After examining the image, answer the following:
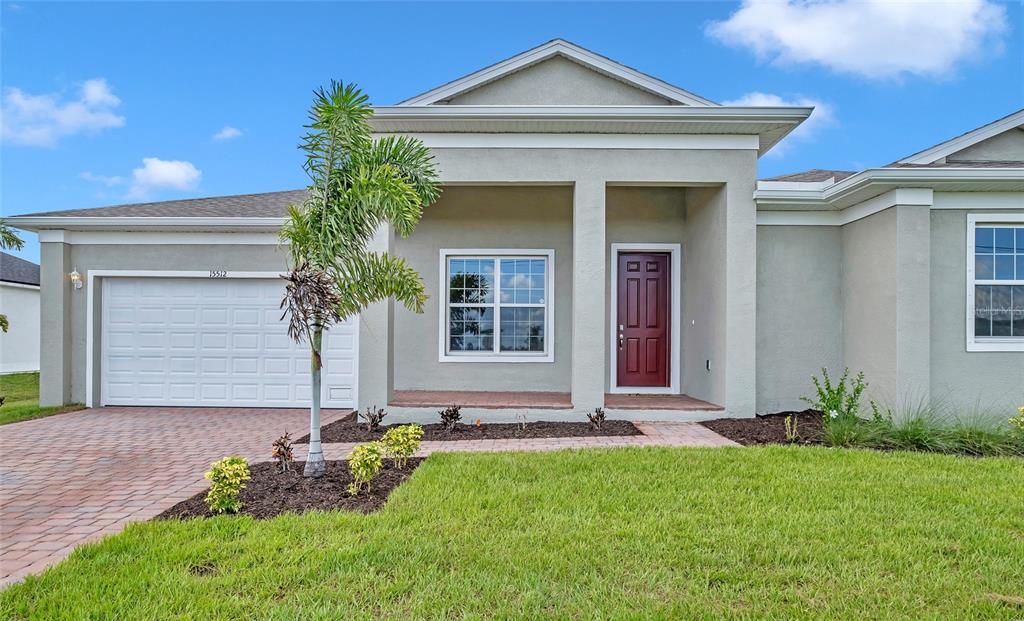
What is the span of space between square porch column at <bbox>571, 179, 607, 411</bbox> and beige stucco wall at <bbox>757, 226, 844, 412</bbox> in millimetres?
2549

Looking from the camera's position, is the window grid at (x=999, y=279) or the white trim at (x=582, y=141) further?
the white trim at (x=582, y=141)

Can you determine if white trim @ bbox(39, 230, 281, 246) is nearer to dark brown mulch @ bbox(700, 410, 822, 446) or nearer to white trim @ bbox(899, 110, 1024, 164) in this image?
dark brown mulch @ bbox(700, 410, 822, 446)

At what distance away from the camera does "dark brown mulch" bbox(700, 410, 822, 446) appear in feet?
21.6

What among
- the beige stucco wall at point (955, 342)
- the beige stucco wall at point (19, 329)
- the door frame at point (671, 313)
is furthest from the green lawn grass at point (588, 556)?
the beige stucco wall at point (19, 329)

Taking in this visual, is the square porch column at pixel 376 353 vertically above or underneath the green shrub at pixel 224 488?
above

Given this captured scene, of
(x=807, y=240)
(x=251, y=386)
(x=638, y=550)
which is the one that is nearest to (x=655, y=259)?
(x=807, y=240)

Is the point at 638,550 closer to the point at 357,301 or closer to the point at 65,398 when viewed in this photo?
the point at 357,301

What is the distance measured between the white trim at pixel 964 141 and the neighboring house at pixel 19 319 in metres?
22.3

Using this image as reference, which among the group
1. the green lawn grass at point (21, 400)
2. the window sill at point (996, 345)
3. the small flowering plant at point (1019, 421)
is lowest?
the green lawn grass at point (21, 400)

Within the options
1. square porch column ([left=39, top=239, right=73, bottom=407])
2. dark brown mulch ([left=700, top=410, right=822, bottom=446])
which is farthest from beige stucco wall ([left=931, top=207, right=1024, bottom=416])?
square porch column ([left=39, top=239, right=73, bottom=407])

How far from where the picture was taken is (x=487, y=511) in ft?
13.2

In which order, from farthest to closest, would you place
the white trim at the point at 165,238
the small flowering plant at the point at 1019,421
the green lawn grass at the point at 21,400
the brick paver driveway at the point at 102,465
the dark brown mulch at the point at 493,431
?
the white trim at the point at 165,238, the green lawn grass at the point at 21,400, the dark brown mulch at the point at 493,431, the small flowering plant at the point at 1019,421, the brick paver driveway at the point at 102,465

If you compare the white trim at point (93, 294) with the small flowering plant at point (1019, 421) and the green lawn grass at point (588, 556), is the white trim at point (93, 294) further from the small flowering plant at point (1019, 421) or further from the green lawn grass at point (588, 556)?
the small flowering plant at point (1019, 421)

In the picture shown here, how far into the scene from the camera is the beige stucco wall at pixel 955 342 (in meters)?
7.01
